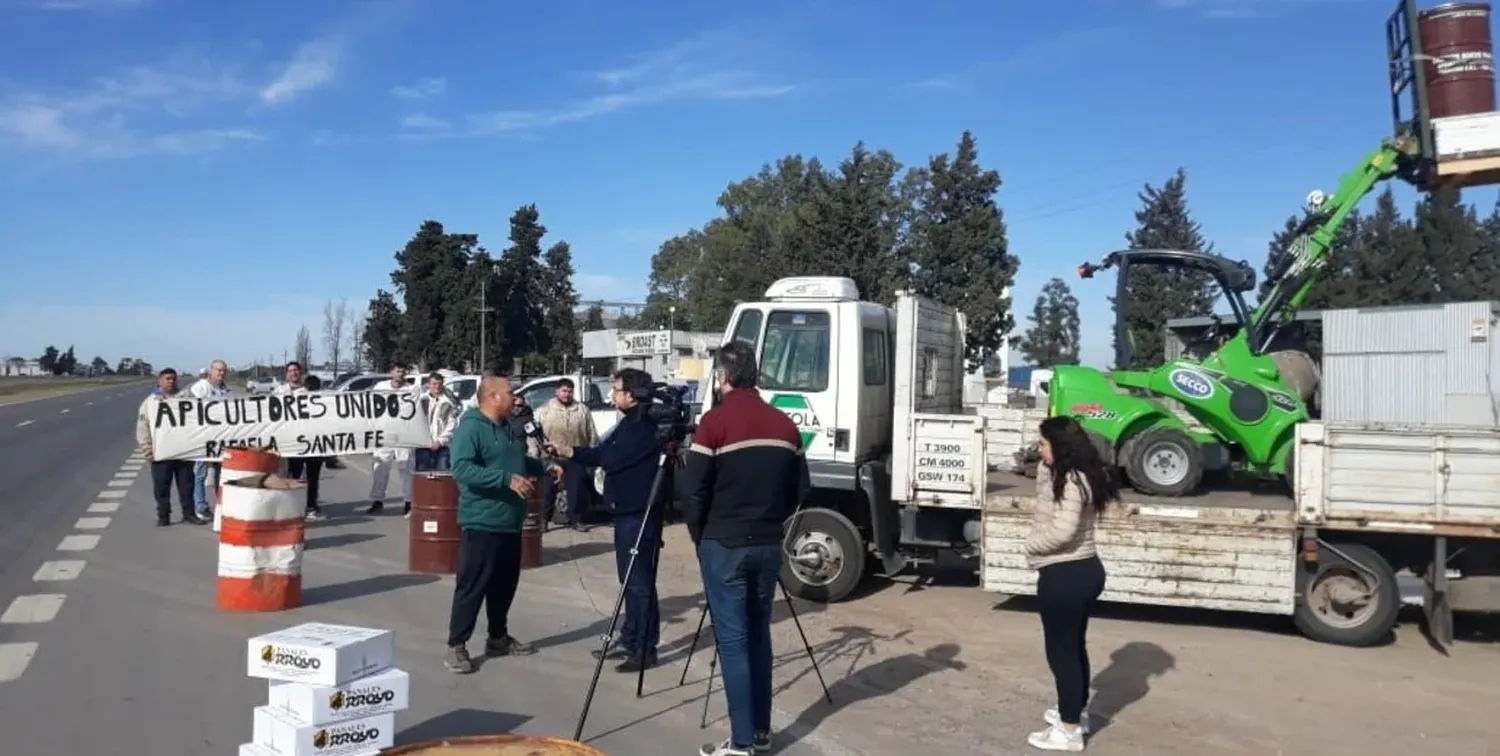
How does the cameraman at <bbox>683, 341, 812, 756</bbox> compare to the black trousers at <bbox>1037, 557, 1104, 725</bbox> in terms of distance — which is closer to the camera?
the cameraman at <bbox>683, 341, 812, 756</bbox>

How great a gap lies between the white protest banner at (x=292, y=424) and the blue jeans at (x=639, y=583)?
7.86 meters

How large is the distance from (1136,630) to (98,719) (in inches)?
287

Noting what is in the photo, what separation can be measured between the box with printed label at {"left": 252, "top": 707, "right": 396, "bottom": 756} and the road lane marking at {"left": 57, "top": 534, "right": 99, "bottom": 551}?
26.2 feet

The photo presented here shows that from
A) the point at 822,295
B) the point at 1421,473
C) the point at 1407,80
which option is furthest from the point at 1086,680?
the point at 1407,80

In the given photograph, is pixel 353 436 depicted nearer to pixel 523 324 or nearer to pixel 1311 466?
pixel 1311 466

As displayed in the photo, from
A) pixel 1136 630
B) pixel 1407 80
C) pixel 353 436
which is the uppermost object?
pixel 1407 80

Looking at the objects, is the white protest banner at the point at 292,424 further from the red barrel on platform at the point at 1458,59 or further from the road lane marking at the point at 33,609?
the red barrel on platform at the point at 1458,59

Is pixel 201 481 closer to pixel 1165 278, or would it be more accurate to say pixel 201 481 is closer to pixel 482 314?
pixel 1165 278

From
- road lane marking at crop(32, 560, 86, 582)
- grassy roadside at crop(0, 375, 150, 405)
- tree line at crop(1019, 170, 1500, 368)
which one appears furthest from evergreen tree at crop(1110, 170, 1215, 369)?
grassy roadside at crop(0, 375, 150, 405)

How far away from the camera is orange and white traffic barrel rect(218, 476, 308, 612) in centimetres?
880

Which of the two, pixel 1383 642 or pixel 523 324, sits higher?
pixel 523 324

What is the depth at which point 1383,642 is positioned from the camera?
29.0 feet

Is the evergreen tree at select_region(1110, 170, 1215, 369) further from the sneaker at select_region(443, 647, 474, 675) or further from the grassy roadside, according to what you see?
the grassy roadside

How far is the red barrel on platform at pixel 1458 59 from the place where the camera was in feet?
41.9
